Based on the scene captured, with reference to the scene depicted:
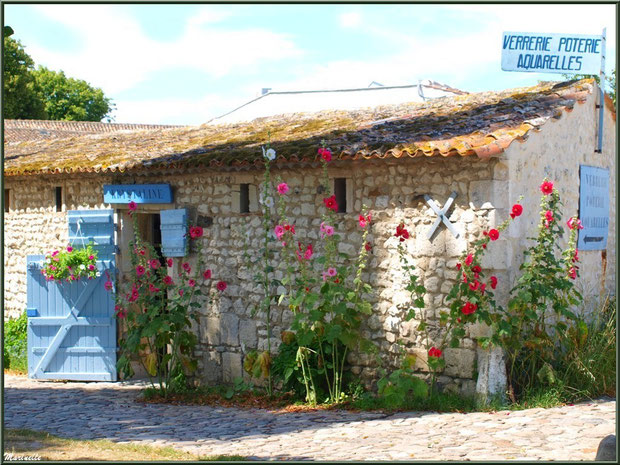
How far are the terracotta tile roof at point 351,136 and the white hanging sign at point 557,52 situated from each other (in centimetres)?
36

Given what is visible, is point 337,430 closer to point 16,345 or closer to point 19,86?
point 16,345

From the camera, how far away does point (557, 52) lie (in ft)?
31.6

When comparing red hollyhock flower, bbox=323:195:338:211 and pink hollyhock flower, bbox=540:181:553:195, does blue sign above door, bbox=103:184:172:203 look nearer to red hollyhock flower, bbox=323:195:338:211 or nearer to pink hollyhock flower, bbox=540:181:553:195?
red hollyhock flower, bbox=323:195:338:211

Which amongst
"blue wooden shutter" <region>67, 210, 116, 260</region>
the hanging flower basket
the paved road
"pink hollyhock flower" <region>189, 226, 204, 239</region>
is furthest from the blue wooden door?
"pink hollyhock flower" <region>189, 226, 204, 239</region>

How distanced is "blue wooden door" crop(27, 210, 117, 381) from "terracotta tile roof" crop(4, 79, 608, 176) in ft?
3.61

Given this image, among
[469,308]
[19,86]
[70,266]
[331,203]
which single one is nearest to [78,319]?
[70,266]

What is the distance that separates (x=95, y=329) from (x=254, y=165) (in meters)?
3.68

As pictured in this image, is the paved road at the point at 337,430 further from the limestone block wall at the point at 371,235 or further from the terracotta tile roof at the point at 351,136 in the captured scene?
the terracotta tile roof at the point at 351,136

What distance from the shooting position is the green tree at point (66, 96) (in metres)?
41.9

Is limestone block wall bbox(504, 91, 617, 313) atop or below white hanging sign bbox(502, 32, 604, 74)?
below

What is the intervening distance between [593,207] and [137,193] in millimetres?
6174

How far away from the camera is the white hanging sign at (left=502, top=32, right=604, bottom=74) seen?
961cm

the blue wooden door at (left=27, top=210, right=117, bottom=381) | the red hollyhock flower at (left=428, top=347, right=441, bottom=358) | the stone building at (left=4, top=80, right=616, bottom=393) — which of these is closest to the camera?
the red hollyhock flower at (left=428, top=347, right=441, bottom=358)

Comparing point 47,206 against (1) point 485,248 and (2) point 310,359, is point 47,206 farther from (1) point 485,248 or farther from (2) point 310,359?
(1) point 485,248
